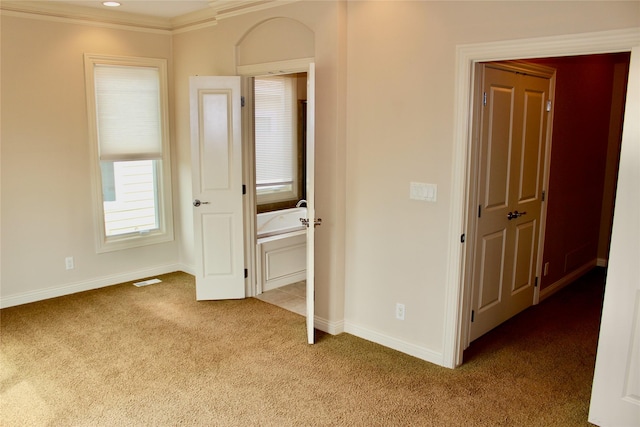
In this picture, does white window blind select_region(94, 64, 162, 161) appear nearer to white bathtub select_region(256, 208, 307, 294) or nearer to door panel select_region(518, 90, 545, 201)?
white bathtub select_region(256, 208, 307, 294)

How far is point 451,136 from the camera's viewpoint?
3100mm

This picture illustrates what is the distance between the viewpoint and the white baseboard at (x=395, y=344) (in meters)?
3.39

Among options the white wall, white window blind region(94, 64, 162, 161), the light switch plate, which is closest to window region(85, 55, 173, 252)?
white window blind region(94, 64, 162, 161)

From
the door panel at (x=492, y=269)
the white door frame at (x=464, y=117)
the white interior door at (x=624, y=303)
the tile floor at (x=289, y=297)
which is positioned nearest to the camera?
the white interior door at (x=624, y=303)

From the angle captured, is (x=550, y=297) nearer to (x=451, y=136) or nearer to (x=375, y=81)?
(x=451, y=136)

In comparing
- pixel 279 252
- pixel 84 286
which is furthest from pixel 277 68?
pixel 84 286

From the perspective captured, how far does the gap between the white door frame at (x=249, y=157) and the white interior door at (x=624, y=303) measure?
8.16ft

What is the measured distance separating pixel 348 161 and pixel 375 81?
604 mm

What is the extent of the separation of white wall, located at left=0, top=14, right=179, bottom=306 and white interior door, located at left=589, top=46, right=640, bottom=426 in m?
4.32

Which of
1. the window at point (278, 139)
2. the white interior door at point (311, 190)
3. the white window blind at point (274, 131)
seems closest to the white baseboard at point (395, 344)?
the white interior door at point (311, 190)

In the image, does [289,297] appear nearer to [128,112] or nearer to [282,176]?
[282,176]

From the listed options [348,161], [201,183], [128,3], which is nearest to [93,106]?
[128,3]

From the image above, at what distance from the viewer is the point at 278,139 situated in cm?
591

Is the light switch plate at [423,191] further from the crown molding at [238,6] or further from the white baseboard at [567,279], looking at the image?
the white baseboard at [567,279]
